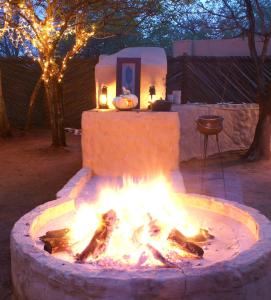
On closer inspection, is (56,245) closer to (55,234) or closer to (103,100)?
(55,234)

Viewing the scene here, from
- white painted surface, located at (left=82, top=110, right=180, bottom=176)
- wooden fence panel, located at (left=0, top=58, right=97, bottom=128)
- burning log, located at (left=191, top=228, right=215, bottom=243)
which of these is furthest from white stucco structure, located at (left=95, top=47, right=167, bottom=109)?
wooden fence panel, located at (left=0, top=58, right=97, bottom=128)

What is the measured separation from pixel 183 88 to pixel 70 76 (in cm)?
355

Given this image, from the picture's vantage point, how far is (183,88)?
12.3 metres

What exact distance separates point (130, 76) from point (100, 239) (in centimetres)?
477

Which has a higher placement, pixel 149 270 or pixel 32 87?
pixel 32 87

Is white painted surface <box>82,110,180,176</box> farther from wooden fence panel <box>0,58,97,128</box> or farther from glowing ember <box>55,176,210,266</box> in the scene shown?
wooden fence panel <box>0,58,97,128</box>

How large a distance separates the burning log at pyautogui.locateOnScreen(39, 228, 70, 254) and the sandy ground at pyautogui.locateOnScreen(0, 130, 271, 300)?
529 mm

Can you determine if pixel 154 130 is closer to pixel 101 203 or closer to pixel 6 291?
pixel 101 203

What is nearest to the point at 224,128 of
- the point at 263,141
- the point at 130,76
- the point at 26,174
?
the point at 263,141

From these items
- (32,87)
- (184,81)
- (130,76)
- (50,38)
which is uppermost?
(50,38)

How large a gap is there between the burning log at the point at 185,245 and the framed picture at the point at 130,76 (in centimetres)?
456

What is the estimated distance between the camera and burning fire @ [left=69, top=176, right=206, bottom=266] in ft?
9.82

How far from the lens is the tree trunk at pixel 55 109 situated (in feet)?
31.4

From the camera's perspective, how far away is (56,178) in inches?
281
